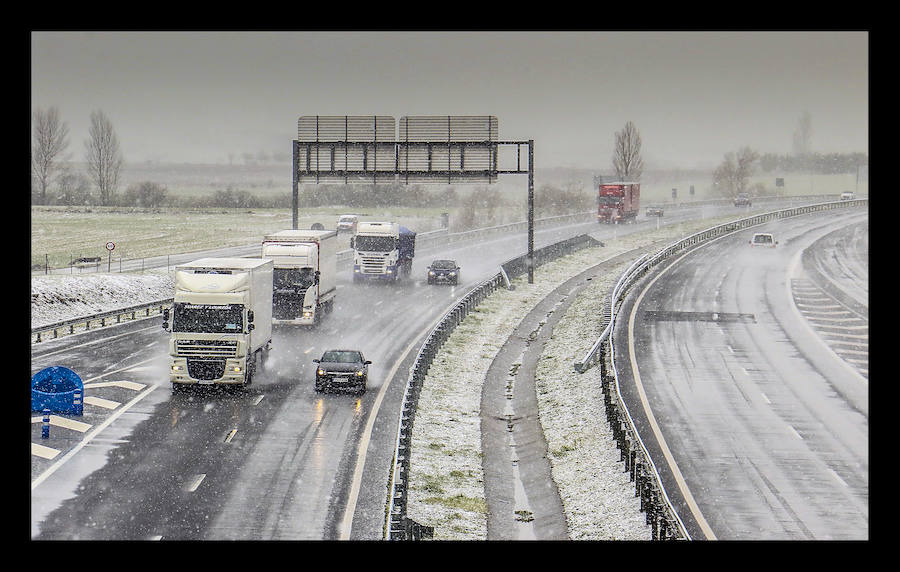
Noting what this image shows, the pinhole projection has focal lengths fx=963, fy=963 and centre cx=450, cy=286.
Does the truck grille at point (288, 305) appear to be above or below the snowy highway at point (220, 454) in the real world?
above

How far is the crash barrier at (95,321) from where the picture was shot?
42.8 metres

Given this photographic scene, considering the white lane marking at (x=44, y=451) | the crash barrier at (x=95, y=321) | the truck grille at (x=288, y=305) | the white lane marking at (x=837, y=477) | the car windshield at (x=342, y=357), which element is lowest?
the white lane marking at (x=837, y=477)

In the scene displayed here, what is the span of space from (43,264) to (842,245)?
222 feet

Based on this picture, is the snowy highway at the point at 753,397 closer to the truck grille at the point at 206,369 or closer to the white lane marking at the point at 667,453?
the white lane marking at the point at 667,453

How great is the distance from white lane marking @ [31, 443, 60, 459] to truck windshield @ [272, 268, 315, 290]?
62.0 feet

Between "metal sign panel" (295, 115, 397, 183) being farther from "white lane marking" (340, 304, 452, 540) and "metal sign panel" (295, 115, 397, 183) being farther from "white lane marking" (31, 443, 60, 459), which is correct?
"white lane marking" (31, 443, 60, 459)

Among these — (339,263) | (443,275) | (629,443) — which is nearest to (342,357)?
(629,443)

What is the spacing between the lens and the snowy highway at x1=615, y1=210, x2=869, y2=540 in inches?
891

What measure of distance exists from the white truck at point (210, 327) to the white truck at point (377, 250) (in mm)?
29492

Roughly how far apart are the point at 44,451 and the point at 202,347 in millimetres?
7032

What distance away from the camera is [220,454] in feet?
83.9

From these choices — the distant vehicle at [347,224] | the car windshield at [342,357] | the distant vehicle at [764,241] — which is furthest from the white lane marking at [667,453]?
the distant vehicle at [347,224]
